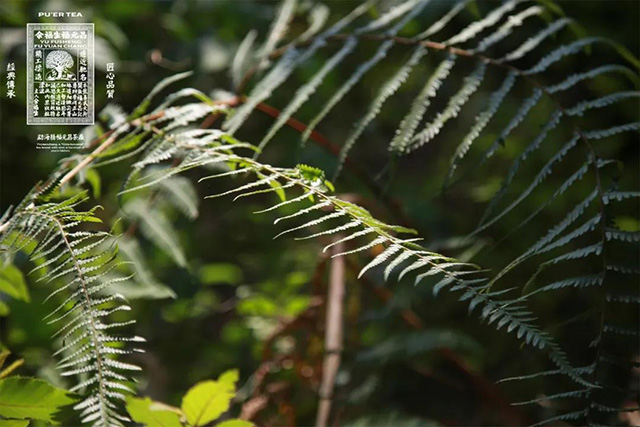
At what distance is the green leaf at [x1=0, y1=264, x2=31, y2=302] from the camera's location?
2.58 ft

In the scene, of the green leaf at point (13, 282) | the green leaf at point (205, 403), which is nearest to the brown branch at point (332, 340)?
the green leaf at point (205, 403)

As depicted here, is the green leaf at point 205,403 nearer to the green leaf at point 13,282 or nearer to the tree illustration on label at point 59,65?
the green leaf at point 13,282

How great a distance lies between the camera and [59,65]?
103 cm

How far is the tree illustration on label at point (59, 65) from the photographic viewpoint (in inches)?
39.7

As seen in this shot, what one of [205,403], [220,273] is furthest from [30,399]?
[220,273]

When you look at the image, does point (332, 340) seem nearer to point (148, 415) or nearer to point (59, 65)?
point (148, 415)

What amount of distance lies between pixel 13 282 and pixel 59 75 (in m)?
0.35

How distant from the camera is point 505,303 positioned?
1.65 ft

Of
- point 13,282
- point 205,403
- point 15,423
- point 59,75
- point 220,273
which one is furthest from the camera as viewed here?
point 220,273

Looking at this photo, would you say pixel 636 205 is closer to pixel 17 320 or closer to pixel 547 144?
pixel 547 144

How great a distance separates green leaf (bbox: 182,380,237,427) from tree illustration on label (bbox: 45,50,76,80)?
57cm

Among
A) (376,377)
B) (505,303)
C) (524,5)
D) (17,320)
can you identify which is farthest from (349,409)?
(524,5)

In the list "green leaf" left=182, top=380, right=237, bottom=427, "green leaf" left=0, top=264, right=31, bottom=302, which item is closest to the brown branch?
"green leaf" left=182, top=380, right=237, bottom=427

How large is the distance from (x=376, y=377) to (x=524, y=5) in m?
0.90
